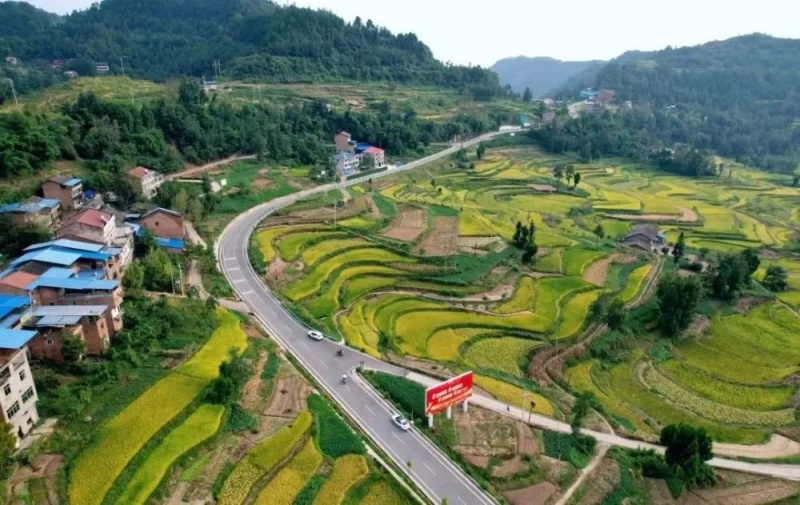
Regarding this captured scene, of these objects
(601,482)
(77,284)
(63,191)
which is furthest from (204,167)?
(601,482)

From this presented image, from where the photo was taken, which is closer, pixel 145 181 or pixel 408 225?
pixel 145 181

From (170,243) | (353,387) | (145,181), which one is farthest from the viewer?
(145,181)

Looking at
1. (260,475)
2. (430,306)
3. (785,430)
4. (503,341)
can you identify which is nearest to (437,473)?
(260,475)

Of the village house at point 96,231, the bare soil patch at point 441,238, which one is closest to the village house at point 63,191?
the village house at point 96,231

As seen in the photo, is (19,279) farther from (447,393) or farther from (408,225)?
(408,225)

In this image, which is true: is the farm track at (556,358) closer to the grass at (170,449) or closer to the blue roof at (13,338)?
the grass at (170,449)

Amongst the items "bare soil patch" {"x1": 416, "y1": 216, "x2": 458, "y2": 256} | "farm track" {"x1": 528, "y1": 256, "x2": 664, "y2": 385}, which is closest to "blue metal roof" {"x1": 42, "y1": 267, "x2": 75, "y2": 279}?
"bare soil patch" {"x1": 416, "y1": 216, "x2": 458, "y2": 256}

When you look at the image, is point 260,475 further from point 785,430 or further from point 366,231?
point 366,231
